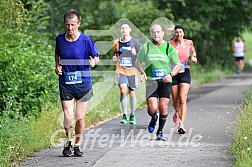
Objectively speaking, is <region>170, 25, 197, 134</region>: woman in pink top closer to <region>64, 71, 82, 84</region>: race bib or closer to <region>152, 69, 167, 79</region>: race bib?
<region>152, 69, 167, 79</region>: race bib

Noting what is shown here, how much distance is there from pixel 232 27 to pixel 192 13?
4.60 feet

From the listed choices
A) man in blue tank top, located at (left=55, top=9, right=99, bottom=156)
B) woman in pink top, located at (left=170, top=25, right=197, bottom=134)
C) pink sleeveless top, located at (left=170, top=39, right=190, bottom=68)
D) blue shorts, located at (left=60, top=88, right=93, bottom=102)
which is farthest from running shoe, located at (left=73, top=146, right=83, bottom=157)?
pink sleeveless top, located at (left=170, top=39, right=190, bottom=68)

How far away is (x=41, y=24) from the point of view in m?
19.5

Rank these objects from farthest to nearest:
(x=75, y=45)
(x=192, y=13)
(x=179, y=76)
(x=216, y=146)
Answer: (x=192, y=13) → (x=179, y=76) → (x=216, y=146) → (x=75, y=45)

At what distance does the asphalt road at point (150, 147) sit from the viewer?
9.48 m

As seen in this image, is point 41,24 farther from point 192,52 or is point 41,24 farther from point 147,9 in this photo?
point 192,52

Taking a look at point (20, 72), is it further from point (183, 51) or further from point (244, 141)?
point (244, 141)

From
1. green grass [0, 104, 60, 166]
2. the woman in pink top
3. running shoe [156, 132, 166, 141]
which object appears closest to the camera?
green grass [0, 104, 60, 166]

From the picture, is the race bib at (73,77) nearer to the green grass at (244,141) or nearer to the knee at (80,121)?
the knee at (80,121)

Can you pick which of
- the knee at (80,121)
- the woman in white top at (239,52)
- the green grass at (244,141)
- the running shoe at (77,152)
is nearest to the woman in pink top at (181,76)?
the green grass at (244,141)

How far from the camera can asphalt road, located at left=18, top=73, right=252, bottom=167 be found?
31.1 feet

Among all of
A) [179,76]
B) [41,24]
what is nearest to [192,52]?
[179,76]

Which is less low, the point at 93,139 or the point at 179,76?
the point at 179,76

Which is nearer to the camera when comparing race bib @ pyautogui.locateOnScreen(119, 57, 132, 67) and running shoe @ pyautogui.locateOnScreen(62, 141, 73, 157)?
running shoe @ pyautogui.locateOnScreen(62, 141, 73, 157)
